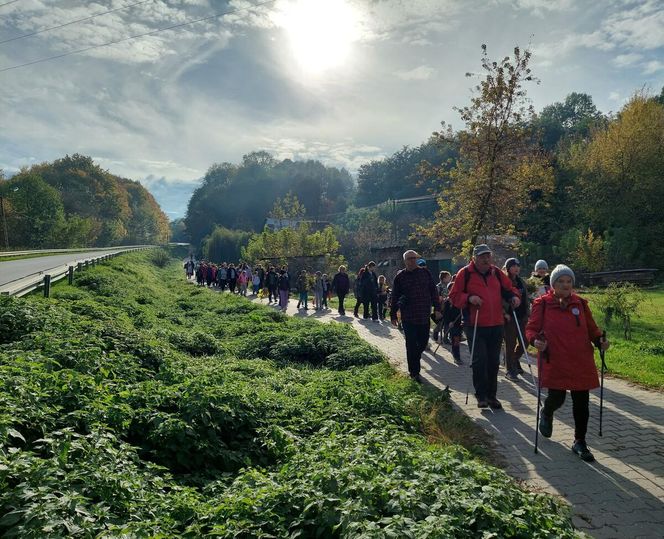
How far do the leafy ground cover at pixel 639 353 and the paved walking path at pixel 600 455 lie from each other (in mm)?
449

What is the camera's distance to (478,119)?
14.0 meters

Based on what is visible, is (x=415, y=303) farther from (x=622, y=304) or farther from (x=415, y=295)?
(x=622, y=304)

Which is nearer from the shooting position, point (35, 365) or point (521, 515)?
point (521, 515)

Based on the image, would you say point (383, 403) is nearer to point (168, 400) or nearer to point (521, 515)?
point (168, 400)

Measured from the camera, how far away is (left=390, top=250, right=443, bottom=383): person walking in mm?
8328

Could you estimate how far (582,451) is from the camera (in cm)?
517

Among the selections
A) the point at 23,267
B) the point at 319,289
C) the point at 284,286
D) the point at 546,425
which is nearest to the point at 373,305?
the point at 319,289

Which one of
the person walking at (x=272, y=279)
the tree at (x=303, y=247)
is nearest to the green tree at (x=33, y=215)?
the tree at (x=303, y=247)

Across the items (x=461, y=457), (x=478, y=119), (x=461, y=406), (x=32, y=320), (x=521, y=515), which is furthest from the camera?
(x=478, y=119)

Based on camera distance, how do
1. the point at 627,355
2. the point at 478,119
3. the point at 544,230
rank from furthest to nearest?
the point at 544,230 < the point at 478,119 < the point at 627,355

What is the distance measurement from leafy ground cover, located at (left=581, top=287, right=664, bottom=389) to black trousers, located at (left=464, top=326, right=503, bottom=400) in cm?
319

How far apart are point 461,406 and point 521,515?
415 cm

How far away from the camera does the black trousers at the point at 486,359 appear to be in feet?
22.7

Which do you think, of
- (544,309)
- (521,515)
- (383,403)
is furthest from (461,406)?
(521,515)
